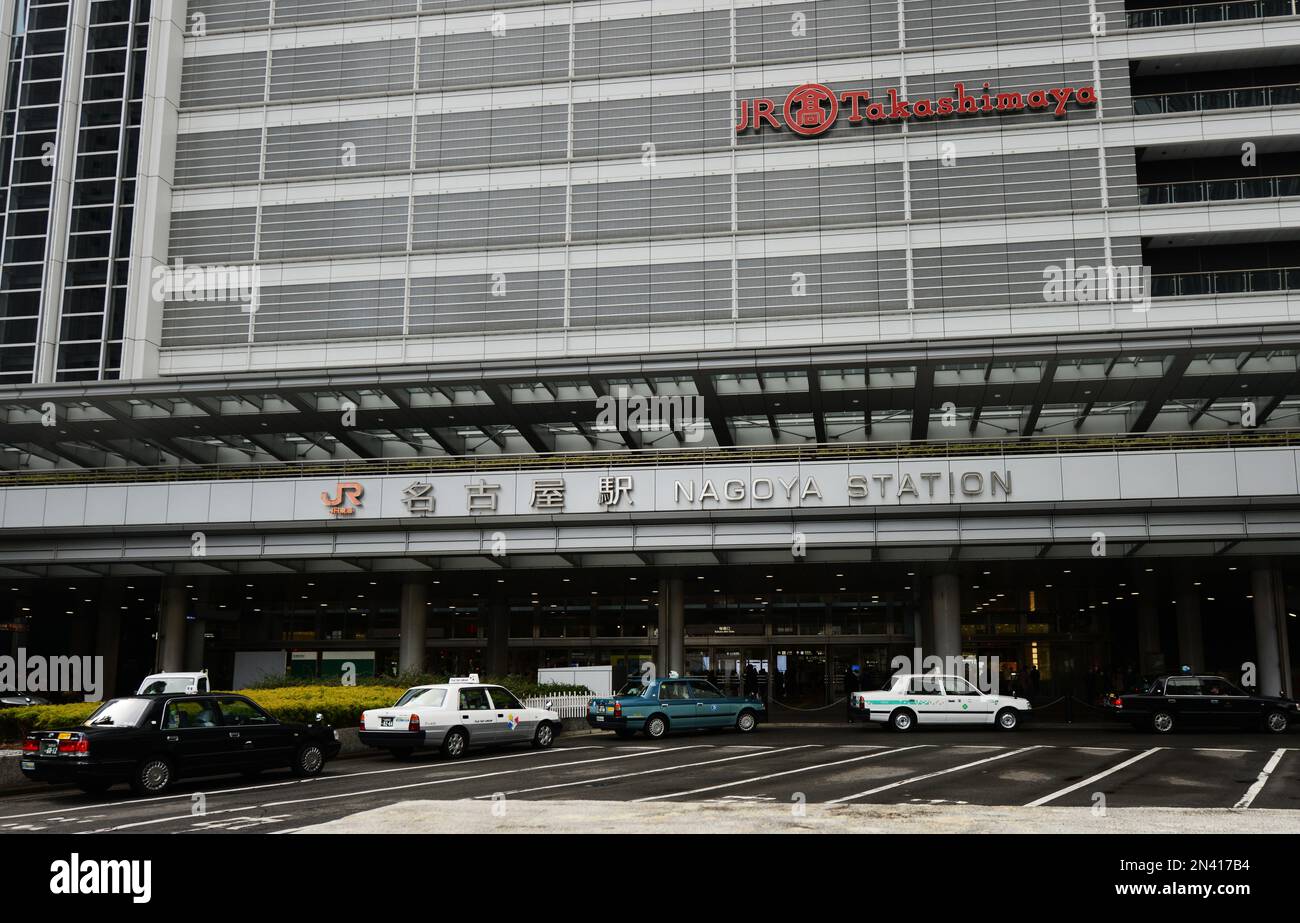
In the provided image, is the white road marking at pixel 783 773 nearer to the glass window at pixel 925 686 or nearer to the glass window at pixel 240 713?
the glass window at pixel 925 686

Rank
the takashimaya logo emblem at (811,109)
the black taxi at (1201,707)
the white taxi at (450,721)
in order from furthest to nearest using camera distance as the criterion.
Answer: the takashimaya logo emblem at (811,109) → the black taxi at (1201,707) → the white taxi at (450,721)

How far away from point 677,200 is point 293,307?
1584 cm

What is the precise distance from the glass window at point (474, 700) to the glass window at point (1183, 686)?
55.5 feet

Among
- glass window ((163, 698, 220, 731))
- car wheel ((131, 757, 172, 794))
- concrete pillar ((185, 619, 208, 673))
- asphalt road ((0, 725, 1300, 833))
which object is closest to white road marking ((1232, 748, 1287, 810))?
asphalt road ((0, 725, 1300, 833))

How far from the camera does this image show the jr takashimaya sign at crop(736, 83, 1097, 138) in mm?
39969

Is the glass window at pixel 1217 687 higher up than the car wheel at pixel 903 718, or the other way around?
the glass window at pixel 1217 687

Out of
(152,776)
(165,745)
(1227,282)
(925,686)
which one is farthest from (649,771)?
(1227,282)

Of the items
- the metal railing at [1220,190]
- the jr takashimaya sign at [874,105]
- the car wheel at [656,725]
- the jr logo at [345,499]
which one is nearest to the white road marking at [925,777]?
the car wheel at [656,725]

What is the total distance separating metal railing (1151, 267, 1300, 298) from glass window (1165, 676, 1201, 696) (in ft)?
56.8

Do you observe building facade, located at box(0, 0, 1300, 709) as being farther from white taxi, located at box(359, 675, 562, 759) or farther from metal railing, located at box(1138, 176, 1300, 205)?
white taxi, located at box(359, 675, 562, 759)

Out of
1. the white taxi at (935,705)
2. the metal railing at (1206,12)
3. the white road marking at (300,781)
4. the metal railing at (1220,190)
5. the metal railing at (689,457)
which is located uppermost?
the metal railing at (1206,12)

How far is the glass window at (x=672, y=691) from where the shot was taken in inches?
1015
